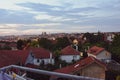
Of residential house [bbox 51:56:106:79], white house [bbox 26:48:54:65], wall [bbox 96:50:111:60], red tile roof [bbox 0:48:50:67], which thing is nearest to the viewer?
red tile roof [bbox 0:48:50:67]

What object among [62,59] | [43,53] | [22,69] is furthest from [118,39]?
[22,69]

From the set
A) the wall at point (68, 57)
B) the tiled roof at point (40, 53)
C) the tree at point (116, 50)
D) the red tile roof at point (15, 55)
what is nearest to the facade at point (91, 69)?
the red tile roof at point (15, 55)

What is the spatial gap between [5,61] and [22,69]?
Answer: 60.4 ft

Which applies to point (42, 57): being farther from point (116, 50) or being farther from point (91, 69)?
point (91, 69)

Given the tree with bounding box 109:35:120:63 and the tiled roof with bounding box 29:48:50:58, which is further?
the tree with bounding box 109:35:120:63

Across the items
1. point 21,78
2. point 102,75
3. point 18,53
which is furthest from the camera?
point 18,53

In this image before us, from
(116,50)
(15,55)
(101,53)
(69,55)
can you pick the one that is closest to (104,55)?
(101,53)

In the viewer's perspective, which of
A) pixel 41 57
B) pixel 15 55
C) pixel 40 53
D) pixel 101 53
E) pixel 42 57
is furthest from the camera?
pixel 101 53

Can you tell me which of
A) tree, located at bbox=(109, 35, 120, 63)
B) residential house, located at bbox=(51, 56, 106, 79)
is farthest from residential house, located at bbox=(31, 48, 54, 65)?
residential house, located at bbox=(51, 56, 106, 79)

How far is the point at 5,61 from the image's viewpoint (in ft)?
72.2

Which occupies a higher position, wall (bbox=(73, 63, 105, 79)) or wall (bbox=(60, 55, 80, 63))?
wall (bbox=(73, 63, 105, 79))

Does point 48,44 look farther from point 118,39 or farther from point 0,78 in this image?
point 0,78

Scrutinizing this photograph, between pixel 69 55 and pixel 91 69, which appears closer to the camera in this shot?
pixel 91 69

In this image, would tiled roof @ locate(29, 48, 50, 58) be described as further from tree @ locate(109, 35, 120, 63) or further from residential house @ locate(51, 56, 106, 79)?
residential house @ locate(51, 56, 106, 79)
